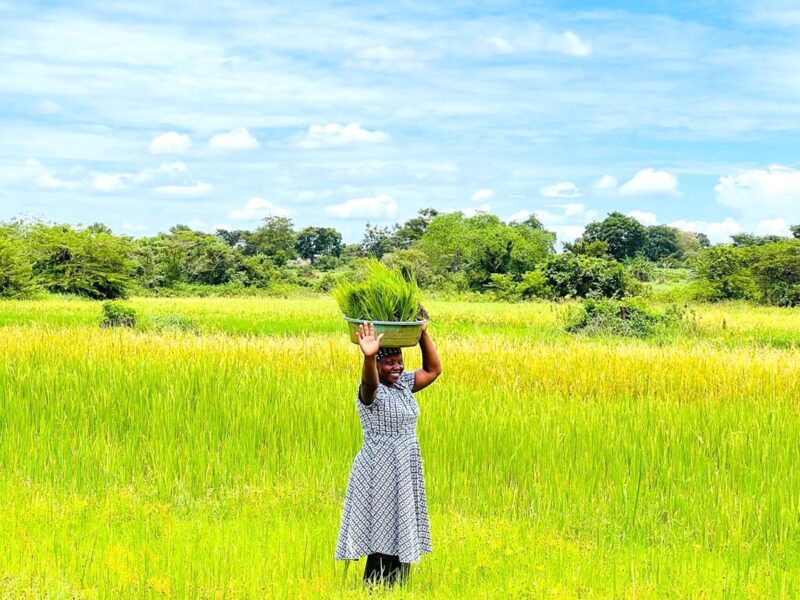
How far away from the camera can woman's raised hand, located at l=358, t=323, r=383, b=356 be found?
4.19 meters

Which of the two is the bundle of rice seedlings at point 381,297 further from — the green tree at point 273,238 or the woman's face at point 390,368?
the green tree at point 273,238

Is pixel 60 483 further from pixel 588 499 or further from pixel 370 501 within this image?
pixel 588 499

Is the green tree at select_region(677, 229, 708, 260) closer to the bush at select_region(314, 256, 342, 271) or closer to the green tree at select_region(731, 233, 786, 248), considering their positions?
the green tree at select_region(731, 233, 786, 248)

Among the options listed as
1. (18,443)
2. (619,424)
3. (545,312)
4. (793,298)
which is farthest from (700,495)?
(793,298)

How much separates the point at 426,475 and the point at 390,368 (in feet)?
9.04

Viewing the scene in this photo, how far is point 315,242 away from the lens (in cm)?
8106

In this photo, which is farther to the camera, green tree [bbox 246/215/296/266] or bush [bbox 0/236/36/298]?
green tree [bbox 246/215/296/266]

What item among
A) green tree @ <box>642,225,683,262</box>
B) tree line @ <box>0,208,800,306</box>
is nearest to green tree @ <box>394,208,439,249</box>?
tree line @ <box>0,208,800,306</box>

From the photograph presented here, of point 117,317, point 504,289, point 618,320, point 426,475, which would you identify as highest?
point 504,289

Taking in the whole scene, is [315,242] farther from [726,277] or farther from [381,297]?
[381,297]

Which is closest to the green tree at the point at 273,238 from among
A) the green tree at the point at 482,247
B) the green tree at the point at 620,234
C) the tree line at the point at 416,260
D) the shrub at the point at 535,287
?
the tree line at the point at 416,260

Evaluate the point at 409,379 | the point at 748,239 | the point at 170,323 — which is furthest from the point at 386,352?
the point at 748,239

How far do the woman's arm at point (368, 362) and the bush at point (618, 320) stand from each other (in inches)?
651

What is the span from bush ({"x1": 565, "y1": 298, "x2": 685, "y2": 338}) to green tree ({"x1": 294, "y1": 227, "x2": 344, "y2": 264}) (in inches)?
2346
